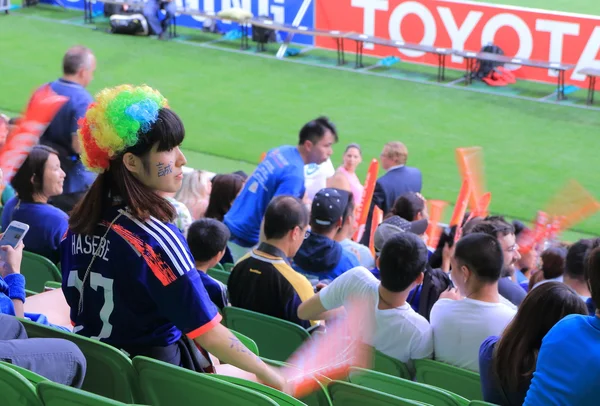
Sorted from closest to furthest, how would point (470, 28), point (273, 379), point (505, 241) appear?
1. point (273, 379)
2. point (505, 241)
3. point (470, 28)

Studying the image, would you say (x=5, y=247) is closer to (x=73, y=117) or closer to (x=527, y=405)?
(x=527, y=405)

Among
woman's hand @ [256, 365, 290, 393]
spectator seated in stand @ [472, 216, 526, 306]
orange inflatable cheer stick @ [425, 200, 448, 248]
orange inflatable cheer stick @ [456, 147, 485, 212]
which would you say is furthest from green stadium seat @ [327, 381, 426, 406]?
orange inflatable cheer stick @ [456, 147, 485, 212]

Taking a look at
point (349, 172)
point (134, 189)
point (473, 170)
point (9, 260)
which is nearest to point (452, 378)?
point (134, 189)

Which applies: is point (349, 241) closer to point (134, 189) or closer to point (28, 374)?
point (134, 189)

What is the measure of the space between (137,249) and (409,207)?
3607 mm

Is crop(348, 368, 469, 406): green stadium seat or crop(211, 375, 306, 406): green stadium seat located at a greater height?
crop(211, 375, 306, 406): green stadium seat

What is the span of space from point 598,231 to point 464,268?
471 cm

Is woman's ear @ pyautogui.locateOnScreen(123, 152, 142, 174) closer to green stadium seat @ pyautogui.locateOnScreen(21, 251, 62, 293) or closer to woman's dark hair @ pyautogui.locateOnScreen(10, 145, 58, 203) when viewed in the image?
green stadium seat @ pyautogui.locateOnScreen(21, 251, 62, 293)

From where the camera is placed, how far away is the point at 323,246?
17.2ft

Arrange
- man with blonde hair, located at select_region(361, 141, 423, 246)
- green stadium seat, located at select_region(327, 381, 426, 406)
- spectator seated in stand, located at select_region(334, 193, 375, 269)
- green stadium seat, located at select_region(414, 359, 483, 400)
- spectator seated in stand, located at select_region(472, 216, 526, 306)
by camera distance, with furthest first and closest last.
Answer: man with blonde hair, located at select_region(361, 141, 423, 246), spectator seated in stand, located at select_region(334, 193, 375, 269), spectator seated in stand, located at select_region(472, 216, 526, 306), green stadium seat, located at select_region(414, 359, 483, 400), green stadium seat, located at select_region(327, 381, 426, 406)

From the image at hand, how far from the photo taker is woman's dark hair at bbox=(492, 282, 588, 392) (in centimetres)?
333

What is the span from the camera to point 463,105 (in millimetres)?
12375

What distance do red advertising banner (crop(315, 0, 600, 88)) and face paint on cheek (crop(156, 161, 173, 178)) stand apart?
10.7 meters

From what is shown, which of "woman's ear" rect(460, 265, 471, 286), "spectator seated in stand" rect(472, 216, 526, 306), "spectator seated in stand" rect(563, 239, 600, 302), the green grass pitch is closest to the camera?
"woman's ear" rect(460, 265, 471, 286)
